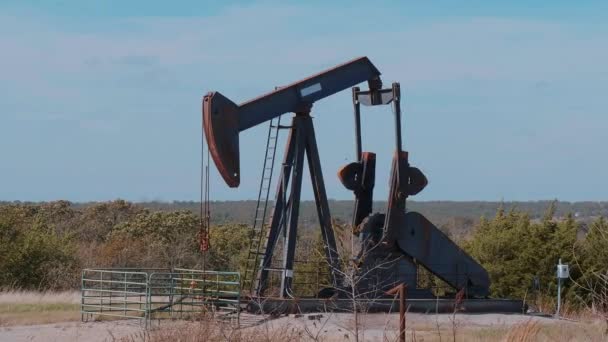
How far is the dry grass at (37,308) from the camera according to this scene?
2042 centimetres

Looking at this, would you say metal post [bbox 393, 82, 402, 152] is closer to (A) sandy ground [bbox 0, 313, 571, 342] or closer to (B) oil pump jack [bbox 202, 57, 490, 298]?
(B) oil pump jack [bbox 202, 57, 490, 298]

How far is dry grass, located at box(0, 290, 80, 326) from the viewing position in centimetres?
2042

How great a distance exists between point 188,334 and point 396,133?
38.3 feet

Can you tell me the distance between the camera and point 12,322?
19953 millimetres

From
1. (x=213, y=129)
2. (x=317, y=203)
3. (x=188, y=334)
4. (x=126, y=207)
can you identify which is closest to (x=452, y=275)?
(x=317, y=203)

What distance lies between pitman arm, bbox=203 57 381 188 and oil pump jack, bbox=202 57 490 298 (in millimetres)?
19

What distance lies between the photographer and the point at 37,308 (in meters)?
23.0

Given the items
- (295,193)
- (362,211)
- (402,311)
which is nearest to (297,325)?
(295,193)

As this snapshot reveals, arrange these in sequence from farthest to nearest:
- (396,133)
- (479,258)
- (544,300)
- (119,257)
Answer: (119,257) < (479,258) < (544,300) < (396,133)

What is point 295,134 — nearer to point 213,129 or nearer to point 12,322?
point 213,129

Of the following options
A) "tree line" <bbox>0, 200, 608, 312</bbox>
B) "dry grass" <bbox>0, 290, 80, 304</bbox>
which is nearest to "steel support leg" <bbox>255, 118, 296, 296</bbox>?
"tree line" <bbox>0, 200, 608, 312</bbox>

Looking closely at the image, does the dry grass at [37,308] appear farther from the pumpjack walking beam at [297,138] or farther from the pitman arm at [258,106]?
the pitman arm at [258,106]

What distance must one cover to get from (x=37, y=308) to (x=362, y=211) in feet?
22.8

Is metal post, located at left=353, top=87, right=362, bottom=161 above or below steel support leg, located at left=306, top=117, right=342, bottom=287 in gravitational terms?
above
